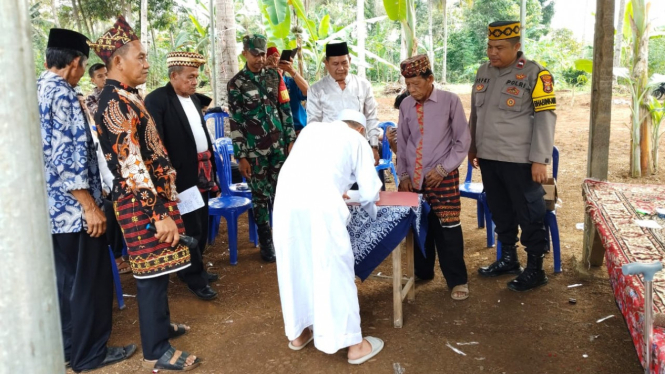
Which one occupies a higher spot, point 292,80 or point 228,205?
point 292,80

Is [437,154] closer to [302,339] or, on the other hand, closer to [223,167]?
[302,339]

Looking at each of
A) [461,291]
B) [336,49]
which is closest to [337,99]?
[336,49]

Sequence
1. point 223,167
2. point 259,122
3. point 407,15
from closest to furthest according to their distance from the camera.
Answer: point 259,122, point 223,167, point 407,15

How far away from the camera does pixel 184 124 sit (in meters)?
3.77

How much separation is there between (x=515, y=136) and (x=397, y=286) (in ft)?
4.52

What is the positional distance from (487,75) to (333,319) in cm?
218

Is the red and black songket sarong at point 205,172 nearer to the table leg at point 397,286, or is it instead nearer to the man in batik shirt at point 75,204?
the man in batik shirt at point 75,204

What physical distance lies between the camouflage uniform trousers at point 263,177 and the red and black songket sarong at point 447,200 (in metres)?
1.50

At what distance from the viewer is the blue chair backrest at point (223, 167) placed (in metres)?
5.02

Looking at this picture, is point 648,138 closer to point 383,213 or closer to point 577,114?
point 383,213

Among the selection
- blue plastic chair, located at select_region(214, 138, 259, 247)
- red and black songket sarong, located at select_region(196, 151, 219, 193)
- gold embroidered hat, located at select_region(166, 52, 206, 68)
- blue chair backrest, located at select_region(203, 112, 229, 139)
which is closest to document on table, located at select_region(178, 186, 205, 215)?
red and black songket sarong, located at select_region(196, 151, 219, 193)

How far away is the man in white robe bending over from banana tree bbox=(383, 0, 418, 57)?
121 inches

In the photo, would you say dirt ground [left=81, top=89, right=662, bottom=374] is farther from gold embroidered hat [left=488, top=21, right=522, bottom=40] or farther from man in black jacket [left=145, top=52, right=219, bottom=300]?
gold embroidered hat [left=488, top=21, right=522, bottom=40]

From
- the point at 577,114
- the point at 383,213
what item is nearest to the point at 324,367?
the point at 383,213
